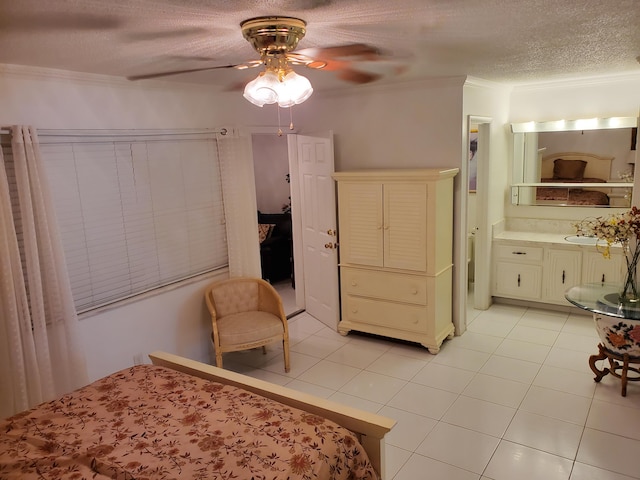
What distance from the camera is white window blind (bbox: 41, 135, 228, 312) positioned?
A: 3.13m

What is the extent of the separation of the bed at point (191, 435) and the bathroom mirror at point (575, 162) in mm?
3939

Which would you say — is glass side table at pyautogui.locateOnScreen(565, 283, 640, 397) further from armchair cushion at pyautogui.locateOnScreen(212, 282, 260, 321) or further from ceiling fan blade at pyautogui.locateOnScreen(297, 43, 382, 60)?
armchair cushion at pyautogui.locateOnScreen(212, 282, 260, 321)

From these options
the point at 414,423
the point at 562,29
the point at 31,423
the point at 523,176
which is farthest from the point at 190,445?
the point at 523,176

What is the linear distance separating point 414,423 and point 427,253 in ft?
4.64

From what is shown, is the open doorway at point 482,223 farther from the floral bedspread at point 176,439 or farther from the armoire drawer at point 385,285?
the floral bedspread at point 176,439

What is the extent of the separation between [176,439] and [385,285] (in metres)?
2.61

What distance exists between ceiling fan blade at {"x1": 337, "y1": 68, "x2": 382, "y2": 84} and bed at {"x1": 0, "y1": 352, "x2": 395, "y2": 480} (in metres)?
2.18

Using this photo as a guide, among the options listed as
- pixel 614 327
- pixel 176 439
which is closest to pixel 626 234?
pixel 614 327

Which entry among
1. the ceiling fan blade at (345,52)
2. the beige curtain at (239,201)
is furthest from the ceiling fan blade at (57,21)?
the beige curtain at (239,201)

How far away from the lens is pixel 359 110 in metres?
4.53

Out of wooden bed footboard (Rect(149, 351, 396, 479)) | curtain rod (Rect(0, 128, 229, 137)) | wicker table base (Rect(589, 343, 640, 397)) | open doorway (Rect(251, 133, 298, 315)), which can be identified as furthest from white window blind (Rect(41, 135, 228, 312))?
wicker table base (Rect(589, 343, 640, 397))

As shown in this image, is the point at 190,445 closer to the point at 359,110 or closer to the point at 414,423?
the point at 414,423

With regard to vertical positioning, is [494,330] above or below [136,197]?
below

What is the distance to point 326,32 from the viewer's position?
6.98ft
